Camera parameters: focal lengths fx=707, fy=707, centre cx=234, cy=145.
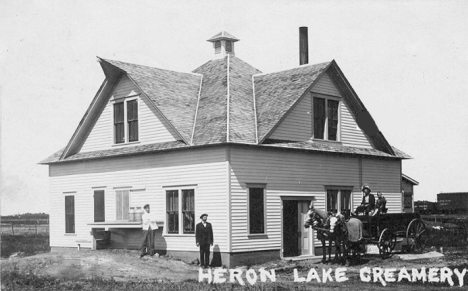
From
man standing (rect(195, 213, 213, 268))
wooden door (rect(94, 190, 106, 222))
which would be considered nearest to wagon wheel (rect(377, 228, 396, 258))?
man standing (rect(195, 213, 213, 268))

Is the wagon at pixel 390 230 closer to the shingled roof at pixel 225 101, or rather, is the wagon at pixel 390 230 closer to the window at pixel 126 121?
the shingled roof at pixel 225 101

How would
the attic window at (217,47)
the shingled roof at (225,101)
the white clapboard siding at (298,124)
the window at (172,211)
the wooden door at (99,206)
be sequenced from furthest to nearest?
1. the attic window at (217,47)
2. the wooden door at (99,206)
3. the white clapboard siding at (298,124)
4. the window at (172,211)
5. the shingled roof at (225,101)

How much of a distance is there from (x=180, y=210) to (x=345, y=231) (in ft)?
19.7

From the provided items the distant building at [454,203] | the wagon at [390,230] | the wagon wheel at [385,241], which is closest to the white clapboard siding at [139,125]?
the wagon at [390,230]

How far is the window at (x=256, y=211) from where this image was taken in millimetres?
24656

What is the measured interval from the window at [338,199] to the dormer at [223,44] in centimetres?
790

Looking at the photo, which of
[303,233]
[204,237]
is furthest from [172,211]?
[303,233]

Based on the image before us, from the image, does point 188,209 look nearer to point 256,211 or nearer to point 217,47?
point 256,211

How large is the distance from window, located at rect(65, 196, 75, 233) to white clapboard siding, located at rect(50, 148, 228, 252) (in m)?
0.23

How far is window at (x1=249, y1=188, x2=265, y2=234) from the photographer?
24656mm

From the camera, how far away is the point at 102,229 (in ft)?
93.4

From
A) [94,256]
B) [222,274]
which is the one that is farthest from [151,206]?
[222,274]

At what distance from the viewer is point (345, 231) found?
2334 centimetres

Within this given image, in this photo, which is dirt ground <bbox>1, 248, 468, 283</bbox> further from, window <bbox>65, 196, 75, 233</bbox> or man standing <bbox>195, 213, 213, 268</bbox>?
window <bbox>65, 196, 75, 233</bbox>
